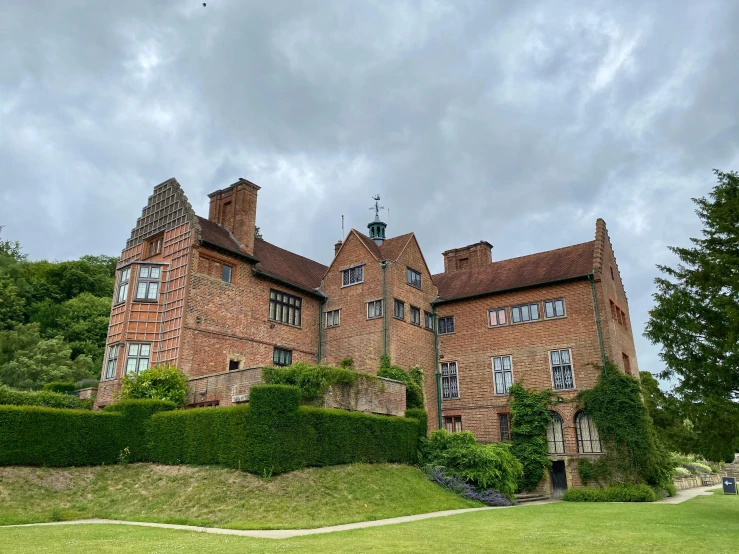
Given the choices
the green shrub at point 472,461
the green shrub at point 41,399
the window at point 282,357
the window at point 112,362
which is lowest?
the green shrub at point 472,461

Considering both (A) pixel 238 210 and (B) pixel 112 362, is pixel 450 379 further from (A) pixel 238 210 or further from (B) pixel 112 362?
(B) pixel 112 362

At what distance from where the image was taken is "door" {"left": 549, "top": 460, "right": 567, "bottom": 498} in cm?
2561

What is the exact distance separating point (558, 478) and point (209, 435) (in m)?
16.8

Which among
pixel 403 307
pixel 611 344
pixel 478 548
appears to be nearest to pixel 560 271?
pixel 611 344

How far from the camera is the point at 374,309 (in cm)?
2811

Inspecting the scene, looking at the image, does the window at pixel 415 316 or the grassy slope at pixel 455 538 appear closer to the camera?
the grassy slope at pixel 455 538

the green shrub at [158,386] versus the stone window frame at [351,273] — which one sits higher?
the stone window frame at [351,273]

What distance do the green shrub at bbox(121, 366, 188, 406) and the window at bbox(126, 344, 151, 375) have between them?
4.28 ft

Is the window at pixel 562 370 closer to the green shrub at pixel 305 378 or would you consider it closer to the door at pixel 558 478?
the door at pixel 558 478

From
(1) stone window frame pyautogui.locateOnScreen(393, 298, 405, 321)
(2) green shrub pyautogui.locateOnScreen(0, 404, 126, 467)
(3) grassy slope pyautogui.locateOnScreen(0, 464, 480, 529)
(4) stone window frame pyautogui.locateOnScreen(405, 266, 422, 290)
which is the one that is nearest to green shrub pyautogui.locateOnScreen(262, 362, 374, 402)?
(3) grassy slope pyautogui.locateOnScreen(0, 464, 480, 529)

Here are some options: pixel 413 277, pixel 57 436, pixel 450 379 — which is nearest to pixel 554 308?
pixel 450 379

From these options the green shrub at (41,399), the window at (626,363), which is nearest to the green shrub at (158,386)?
the green shrub at (41,399)

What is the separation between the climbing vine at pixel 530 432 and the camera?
83.7ft

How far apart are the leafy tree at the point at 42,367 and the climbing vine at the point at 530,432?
99.1 ft
